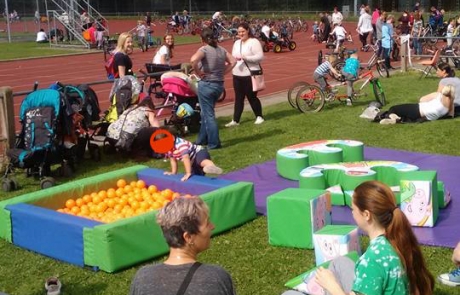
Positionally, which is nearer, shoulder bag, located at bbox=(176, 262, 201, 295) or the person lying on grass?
shoulder bag, located at bbox=(176, 262, 201, 295)

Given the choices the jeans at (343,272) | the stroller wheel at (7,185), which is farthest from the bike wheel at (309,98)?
the jeans at (343,272)

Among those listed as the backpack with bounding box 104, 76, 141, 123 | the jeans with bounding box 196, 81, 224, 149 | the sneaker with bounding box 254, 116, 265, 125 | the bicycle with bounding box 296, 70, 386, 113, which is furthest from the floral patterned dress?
Result: the bicycle with bounding box 296, 70, 386, 113

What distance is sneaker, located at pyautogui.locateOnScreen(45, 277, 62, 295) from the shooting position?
582 centimetres

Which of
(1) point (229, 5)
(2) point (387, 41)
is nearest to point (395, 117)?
(2) point (387, 41)

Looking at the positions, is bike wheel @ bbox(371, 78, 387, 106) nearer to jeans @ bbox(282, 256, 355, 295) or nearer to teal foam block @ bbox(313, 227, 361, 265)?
teal foam block @ bbox(313, 227, 361, 265)

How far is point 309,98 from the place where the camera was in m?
14.8

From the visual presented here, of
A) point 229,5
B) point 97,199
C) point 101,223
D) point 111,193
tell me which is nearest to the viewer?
point 101,223

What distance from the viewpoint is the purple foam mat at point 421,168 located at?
22.7 ft

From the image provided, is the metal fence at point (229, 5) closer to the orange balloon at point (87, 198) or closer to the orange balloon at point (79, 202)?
the orange balloon at point (87, 198)

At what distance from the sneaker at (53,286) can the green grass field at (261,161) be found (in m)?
0.15

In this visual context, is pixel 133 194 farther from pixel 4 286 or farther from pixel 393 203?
pixel 393 203

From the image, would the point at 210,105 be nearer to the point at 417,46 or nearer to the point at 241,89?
the point at 241,89

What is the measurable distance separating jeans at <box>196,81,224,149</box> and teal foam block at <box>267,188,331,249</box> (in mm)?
4368

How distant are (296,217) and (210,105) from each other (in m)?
4.64
